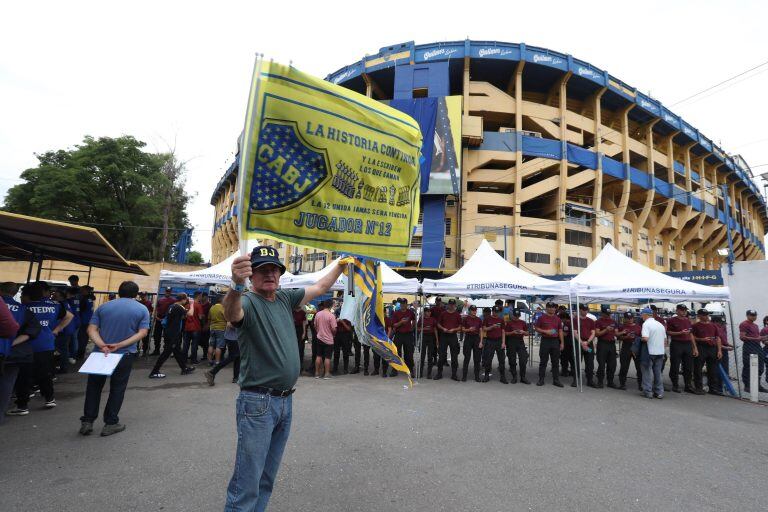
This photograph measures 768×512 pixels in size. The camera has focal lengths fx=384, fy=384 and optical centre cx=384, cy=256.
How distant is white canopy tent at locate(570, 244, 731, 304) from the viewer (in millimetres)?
8531

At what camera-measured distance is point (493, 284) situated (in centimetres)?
929

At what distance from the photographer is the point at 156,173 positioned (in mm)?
30062

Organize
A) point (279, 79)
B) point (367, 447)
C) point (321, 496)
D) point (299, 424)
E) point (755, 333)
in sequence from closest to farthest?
point (279, 79)
point (321, 496)
point (367, 447)
point (299, 424)
point (755, 333)

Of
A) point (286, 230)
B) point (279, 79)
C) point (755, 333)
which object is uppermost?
point (279, 79)

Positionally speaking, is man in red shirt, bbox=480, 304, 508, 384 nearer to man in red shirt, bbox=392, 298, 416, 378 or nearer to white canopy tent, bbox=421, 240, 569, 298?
white canopy tent, bbox=421, 240, 569, 298

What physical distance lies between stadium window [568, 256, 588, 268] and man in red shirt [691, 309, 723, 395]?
24309mm

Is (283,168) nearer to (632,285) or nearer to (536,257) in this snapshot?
(632,285)

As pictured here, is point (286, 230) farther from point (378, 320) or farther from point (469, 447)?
point (469, 447)

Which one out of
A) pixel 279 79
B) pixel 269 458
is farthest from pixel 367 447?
pixel 279 79

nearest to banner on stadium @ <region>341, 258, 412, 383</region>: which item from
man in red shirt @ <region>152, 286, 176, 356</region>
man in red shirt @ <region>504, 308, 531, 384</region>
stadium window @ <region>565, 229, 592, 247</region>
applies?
man in red shirt @ <region>504, 308, 531, 384</region>

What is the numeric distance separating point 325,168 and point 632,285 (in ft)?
29.6

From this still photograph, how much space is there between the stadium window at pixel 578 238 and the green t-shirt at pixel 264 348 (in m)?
34.1

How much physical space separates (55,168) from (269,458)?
3391 cm

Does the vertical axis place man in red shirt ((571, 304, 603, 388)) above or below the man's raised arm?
below
